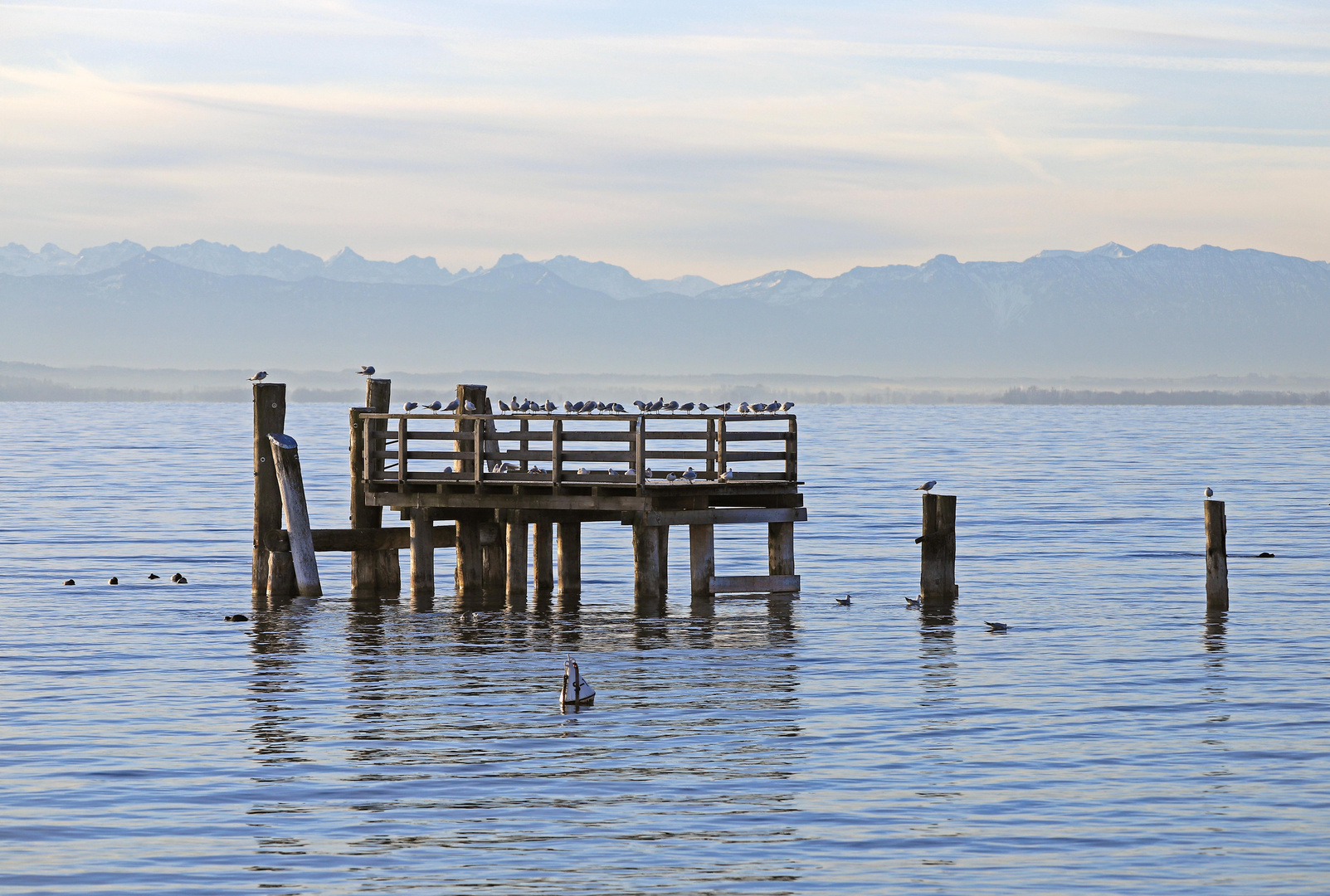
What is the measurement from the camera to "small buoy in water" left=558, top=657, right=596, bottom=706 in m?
20.6

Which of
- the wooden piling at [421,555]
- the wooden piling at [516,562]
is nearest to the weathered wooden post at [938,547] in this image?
the wooden piling at [516,562]

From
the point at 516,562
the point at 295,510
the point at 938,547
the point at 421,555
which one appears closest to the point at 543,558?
the point at 516,562

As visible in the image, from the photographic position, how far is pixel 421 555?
31.7m

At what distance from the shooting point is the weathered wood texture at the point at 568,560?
107ft

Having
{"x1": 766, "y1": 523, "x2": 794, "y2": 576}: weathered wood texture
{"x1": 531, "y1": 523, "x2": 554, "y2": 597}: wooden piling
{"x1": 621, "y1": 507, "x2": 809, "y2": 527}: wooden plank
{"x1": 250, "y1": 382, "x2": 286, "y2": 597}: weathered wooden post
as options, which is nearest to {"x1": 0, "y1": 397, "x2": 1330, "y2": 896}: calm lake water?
{"x1": 766, "y1": 523, "x2": 794, "y2": 576}: weathered wood texture

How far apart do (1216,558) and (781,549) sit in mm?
7773

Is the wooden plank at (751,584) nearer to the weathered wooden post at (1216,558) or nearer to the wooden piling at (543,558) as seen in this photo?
the wooden piling at (543,558)

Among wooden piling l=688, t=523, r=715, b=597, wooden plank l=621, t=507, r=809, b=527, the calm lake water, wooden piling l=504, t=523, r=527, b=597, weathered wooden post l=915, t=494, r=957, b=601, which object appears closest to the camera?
the calm lake water

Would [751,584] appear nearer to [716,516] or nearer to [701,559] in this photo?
[701,559]

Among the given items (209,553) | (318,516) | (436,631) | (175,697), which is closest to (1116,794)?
(175,697)

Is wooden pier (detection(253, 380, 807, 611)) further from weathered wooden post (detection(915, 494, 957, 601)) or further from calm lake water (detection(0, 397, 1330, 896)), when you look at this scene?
weathered wooden post (detection(915, 494, 957, 601))

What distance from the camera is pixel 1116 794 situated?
16.7 m

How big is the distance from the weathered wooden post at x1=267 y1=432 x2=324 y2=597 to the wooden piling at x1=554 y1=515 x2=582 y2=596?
4.69 m

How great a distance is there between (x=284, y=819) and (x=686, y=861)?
391 cm
